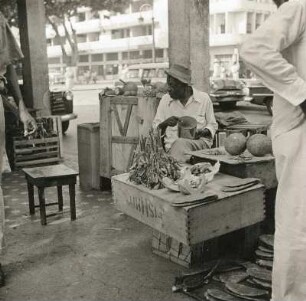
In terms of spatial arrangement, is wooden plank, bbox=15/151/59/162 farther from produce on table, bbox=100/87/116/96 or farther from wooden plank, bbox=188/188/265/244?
wooden plank, bbox=188/188/265/244

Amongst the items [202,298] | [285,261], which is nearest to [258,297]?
[202,298]

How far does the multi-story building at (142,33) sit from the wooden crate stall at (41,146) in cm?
2868

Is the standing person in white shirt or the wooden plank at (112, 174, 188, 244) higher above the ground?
the standing person in white shirt

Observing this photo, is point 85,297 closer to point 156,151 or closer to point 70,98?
point 156,151

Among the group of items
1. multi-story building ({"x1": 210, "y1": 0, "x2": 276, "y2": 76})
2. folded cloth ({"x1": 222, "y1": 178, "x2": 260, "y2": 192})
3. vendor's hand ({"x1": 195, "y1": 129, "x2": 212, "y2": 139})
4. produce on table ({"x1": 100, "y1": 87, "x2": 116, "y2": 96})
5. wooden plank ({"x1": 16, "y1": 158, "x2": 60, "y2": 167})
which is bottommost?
wooden plank ({"x1": 16, "y1": 158, "x2": 60, "y2": 167})

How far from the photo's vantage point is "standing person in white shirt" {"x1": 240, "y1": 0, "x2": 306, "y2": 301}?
2434 millimetres

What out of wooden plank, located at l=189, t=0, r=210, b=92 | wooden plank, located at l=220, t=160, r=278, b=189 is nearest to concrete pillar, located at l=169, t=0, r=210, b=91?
wooden plank, located at l=189, t=0, r=210, b=92

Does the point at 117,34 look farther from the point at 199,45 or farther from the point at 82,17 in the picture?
the point at 199,45

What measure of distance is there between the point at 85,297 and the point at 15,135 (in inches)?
225

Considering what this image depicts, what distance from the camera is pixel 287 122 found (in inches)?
101

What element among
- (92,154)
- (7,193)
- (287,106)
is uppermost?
(287,106)

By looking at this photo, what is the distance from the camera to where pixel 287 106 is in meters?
2.56

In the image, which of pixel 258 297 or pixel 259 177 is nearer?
pixel 258 297

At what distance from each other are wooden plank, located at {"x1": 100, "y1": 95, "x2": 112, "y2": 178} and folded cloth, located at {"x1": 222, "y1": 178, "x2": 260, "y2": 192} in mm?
2966
